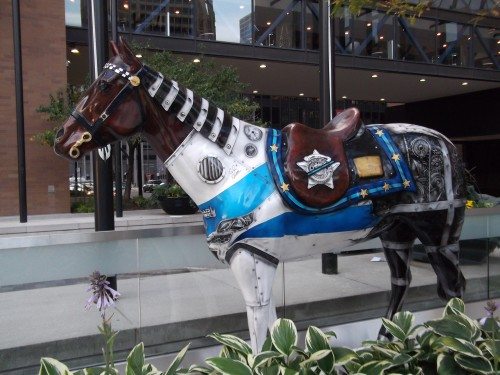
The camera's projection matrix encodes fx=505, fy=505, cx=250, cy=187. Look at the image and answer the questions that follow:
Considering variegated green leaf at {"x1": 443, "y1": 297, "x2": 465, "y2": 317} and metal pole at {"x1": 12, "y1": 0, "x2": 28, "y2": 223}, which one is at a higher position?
metal pole at {"x1": 12, "y1": 0, "x2": 28, "y2": 223}

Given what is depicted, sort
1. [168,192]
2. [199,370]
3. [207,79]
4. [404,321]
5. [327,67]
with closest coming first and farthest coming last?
[199,370] → [404,321] → [327,67] → [207,79] → [168,192]

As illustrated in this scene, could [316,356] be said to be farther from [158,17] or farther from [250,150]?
[158,17]

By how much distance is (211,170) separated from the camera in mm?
2639

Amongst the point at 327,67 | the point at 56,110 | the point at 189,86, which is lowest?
the point at 327,67

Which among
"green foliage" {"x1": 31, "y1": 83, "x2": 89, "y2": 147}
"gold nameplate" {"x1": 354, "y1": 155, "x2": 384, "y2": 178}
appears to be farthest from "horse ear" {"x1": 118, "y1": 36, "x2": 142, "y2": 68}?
"green foliage" {"x1": 31, "y1": 83, "x2": 89, "y2": 147}

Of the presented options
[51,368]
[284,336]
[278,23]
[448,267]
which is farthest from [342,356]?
[278,23]

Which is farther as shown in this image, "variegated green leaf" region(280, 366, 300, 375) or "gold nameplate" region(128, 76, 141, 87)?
"gold nameplate" region(128, 76, 141, 87)

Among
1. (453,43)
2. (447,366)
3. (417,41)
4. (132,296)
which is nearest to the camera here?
(447,366)

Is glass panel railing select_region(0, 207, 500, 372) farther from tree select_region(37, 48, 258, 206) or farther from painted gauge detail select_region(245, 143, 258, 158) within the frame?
tree select_region(37, 48, 258, 206)

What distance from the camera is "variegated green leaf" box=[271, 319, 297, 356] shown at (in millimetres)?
2309

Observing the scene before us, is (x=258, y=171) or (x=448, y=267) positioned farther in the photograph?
(x=448, y=267)

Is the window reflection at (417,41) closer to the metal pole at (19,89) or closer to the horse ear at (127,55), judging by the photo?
the metal pole at (19,89)

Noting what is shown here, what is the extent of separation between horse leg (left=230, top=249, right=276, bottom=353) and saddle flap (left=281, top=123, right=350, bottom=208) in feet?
1.36

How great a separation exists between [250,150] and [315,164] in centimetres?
36
